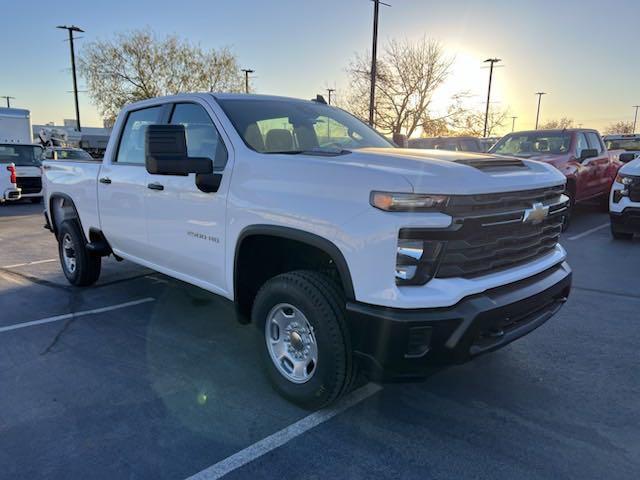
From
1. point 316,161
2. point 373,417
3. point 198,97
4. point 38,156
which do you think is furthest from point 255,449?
point 38,156

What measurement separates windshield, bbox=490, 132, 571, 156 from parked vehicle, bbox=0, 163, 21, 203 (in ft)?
Result: 43.6

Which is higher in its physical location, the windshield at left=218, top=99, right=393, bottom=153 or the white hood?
the windshield at left=218, top=99, right=393, bottom=153

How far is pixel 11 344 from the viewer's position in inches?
161

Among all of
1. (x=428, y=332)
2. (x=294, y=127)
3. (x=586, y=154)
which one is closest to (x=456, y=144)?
(x=586, y=154)

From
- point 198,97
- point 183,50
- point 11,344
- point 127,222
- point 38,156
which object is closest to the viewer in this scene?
point 198,97

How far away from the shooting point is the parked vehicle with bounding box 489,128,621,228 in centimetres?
900

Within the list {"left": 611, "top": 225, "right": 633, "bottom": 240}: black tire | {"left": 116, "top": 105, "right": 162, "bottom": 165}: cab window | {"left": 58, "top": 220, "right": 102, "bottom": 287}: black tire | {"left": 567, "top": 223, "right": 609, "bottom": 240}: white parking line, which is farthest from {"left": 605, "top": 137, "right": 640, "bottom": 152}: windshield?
{"left": 58, "top": 220, "right": 102, "bottom": 287}: black tire

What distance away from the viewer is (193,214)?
359cm

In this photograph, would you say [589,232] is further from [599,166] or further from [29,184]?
[29,184]

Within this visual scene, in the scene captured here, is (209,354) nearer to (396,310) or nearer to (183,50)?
(396,310)

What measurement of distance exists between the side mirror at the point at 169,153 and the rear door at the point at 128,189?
1.03 m

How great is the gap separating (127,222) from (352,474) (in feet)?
10.2

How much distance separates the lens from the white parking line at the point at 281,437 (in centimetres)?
248

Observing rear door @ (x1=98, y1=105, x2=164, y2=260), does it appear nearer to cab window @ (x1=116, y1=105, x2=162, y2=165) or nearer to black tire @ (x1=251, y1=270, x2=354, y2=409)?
cab window @ (x1=116, y1=105, x2=162, y2=165)
